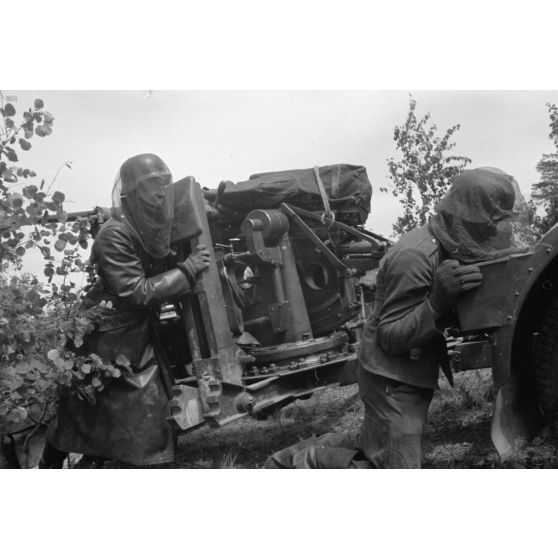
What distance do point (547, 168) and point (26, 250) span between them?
300 centimetres

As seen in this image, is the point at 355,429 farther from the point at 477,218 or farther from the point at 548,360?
the point at 477,218

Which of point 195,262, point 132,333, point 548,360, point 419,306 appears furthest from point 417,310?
point 132,333

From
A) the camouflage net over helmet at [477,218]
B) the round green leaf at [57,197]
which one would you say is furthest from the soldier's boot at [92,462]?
the camouflage net over helmet at [477,218]

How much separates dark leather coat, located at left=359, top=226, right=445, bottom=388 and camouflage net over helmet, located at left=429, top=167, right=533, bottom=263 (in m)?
0.10

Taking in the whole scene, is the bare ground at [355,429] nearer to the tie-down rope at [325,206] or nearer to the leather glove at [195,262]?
the leather glove at [195,262]

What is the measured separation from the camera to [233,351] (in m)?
4.87

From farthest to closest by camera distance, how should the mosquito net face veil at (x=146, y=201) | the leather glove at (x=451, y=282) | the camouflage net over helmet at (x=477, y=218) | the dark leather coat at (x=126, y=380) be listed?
the mosquito net face veil at (x=146, y=201)
the dark leather coat at (x=126, y=380)
the camouflage net over helmet at (x=477, y=218)
the leather glove at (x=451, y=282)

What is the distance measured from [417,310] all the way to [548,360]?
0.63m

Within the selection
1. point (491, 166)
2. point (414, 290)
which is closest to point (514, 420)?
point (414, 290)

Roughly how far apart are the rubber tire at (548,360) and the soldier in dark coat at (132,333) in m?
2.15

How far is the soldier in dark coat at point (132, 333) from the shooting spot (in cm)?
442

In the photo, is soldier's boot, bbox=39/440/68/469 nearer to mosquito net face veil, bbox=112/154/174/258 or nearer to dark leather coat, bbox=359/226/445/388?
mosquito net face veil, bbox=112/154/174/258

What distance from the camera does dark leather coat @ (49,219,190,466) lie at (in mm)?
4387

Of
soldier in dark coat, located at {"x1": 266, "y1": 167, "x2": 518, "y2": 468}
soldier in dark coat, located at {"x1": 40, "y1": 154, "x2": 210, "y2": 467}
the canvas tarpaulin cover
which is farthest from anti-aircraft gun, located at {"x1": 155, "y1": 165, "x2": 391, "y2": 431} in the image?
soldier in dark coat, located at {"x1": 266, "y1": 167, "x2": 518, "y2": 468}
